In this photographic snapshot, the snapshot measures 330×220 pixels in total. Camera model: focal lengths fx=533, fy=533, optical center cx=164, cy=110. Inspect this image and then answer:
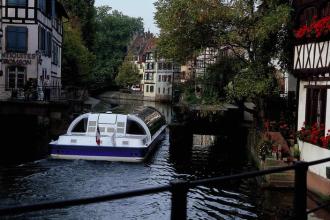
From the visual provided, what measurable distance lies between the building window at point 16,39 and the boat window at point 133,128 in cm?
1223

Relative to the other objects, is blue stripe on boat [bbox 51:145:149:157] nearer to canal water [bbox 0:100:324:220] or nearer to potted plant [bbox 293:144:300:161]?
canal water [bbox 0:100:324:220]

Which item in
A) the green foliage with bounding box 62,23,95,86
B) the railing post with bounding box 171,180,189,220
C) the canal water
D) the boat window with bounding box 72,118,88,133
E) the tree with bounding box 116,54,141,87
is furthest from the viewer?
the tree with bounding box 116,54,141,87

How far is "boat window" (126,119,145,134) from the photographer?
25.5 meters

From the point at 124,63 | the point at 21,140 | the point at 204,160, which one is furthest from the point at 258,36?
the point at 124,63

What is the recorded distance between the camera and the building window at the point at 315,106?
595 inches

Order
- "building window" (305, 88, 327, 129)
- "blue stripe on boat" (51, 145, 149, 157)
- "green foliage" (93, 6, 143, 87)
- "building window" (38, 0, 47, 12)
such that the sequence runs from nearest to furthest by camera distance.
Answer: "building window" (305, 88, 327, 129) < "blue stripe on boat" (51, 145, 149, 157) < "building window" (38, 0, 47, 12) < "green foliage" (93, 6, 143, 87)

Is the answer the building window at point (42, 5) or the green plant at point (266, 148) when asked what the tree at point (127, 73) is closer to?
the building window at point (42, 5)

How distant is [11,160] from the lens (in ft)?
71.6

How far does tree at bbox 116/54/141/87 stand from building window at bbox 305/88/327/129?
7548 cm

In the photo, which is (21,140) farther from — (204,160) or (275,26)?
(275,26)

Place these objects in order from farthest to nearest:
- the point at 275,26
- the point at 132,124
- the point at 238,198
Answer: the point at 132,124, the point at 275,26, the point at 238,198

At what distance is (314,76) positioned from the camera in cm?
1591

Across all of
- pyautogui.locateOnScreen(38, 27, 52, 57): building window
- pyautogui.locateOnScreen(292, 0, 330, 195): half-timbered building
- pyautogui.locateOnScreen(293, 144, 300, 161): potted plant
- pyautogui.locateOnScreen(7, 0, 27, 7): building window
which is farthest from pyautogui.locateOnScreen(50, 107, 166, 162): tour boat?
pyautogui.locateOnScreen(7, 0, 27, 7): building window

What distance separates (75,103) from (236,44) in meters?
18.7
